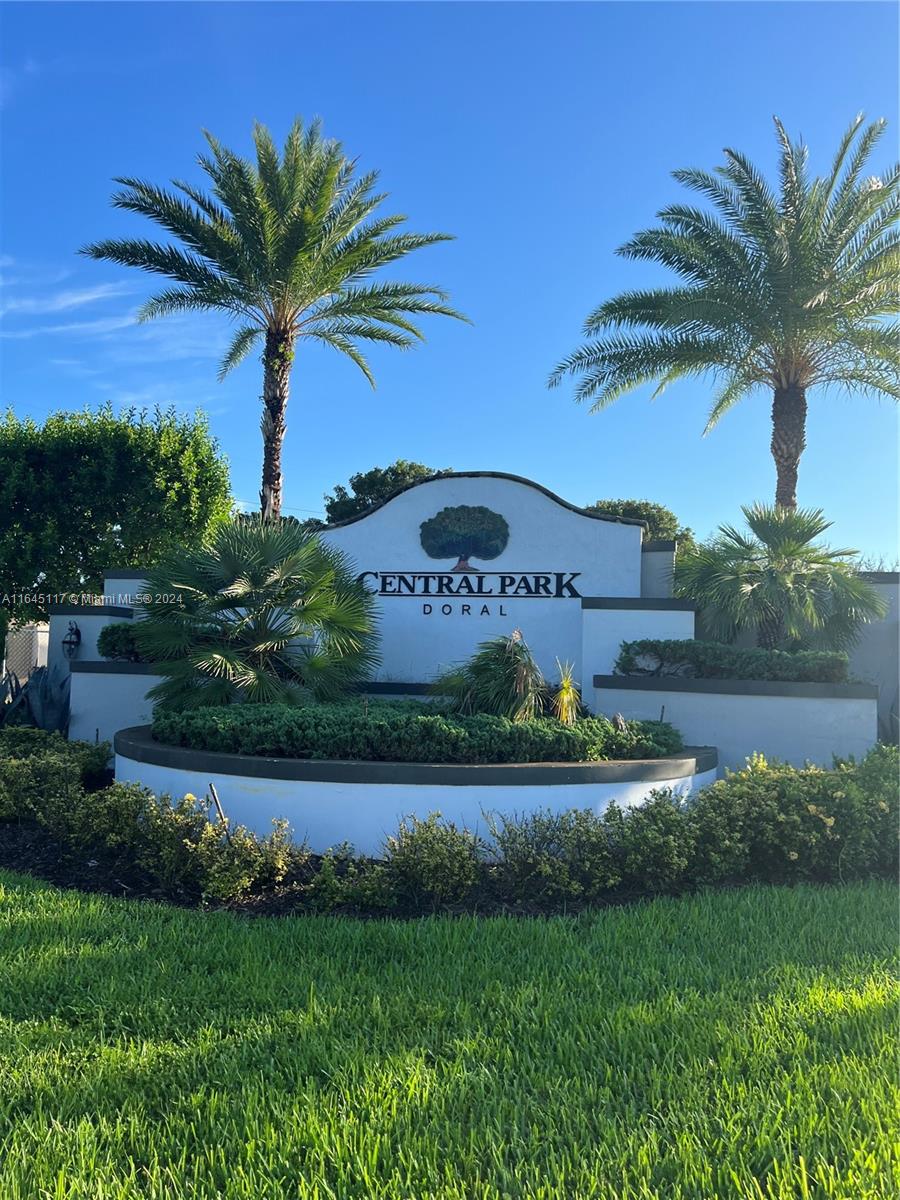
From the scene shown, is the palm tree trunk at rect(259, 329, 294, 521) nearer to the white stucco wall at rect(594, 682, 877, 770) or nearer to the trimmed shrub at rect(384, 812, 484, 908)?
the white stucco wall at rect(594, 682, 877, 770)

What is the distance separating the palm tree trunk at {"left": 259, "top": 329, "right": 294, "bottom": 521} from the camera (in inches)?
573

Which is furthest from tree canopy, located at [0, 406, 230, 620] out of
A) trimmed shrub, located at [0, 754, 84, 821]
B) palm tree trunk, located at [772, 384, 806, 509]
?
palm tree trunk, located at [772, 384, 806, 509]

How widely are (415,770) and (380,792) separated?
13.5 inches

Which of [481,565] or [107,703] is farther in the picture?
[481,565]

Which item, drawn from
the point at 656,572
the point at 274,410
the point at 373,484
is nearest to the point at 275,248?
the point at 274,410

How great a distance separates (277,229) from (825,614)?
32.7ft

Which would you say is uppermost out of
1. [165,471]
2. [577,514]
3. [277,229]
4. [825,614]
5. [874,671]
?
[277,229]

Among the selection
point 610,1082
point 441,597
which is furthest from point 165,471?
point 610,1082

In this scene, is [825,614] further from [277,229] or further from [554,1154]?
[277,229]

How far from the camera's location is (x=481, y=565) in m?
12.6

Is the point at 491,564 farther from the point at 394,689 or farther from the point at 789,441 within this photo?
the point at 789,441

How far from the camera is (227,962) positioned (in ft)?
15.9

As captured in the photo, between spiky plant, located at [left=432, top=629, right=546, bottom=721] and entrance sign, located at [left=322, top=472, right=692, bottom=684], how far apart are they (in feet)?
9.37

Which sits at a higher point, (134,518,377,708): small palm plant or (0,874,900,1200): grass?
(134,518,377,708): small palm plant
